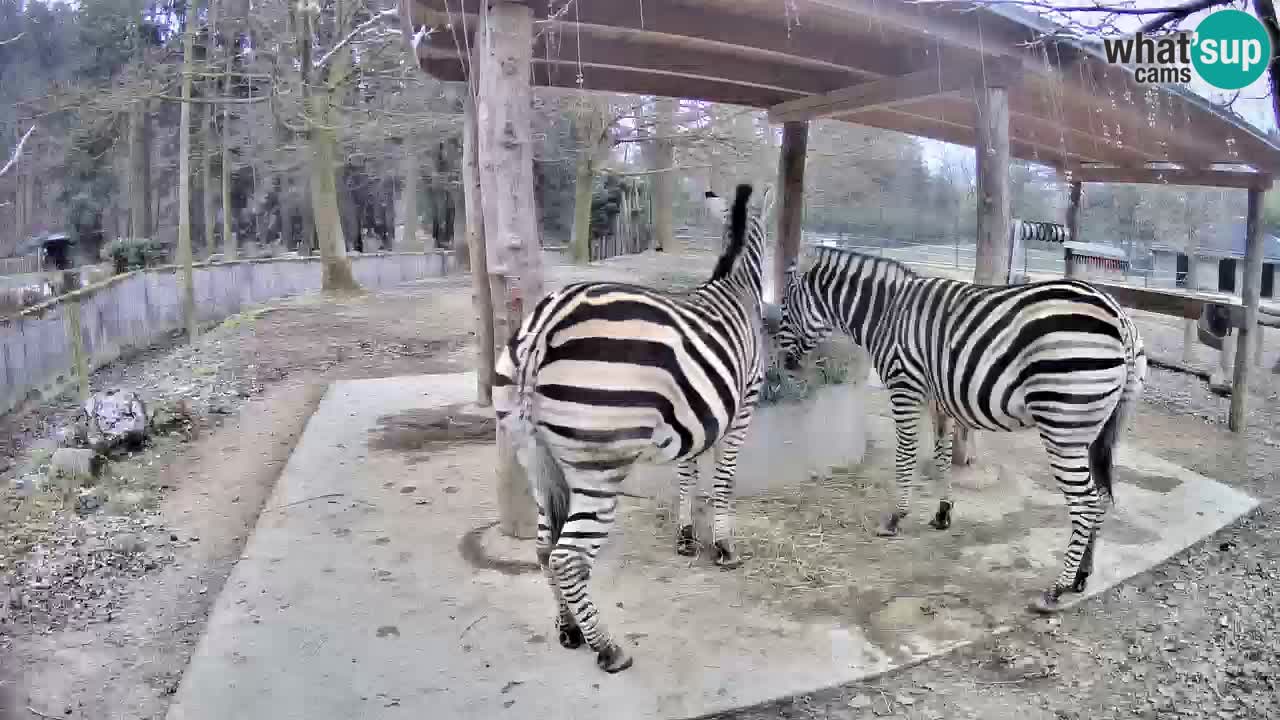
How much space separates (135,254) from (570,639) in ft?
50.8

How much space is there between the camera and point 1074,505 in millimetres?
3686

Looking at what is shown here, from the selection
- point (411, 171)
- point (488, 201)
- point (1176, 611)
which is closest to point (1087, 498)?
point (1176, 611)

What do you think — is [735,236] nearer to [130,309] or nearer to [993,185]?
[993,185]

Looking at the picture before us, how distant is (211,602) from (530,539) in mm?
1641

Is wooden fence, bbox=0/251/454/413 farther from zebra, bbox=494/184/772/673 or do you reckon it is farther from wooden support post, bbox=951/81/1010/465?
wooden support post, bbox=951/81/1010/465

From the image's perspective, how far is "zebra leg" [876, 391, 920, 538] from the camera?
4547 millimetres

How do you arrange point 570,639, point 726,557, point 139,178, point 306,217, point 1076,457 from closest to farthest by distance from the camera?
1. point 570,639
2. point 1076,457
3. point 726,557
4. point 139,178
5. point 306,217

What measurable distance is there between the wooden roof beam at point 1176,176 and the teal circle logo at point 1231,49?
463 centimetres

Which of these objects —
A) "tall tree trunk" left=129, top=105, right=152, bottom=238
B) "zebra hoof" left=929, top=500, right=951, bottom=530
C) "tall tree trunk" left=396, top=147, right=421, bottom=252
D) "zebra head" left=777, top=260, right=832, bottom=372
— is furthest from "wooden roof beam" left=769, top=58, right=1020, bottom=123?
"tall tree trunk" left=129, top=105, right=152, bottom=238

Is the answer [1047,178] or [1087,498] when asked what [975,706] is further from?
[1047,178]

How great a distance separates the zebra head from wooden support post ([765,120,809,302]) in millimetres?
1916

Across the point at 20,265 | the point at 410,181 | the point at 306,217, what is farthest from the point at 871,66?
the point at 306,217

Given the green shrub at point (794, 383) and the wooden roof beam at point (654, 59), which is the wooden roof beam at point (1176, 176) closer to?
the wooden roof beam at point (654, 59)

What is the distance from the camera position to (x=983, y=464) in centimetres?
554
